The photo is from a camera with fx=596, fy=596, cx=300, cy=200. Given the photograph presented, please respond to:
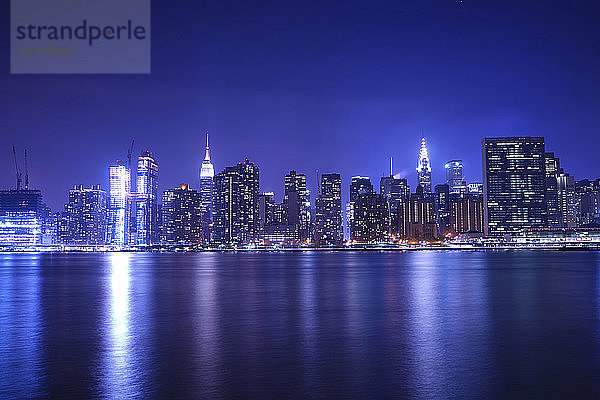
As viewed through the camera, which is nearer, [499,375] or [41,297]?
[499,375]

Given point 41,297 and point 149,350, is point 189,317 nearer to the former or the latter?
point 149,350

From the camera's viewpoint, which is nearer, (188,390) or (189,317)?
(188,390)

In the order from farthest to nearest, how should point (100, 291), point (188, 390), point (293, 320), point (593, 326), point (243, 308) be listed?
1. point (100, 291)
2. point (243, 308)
3. point (293, 320)
4. point (593, 326)
5. point (188, 390)

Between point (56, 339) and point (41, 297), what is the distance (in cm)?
2947

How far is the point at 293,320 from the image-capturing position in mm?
38688

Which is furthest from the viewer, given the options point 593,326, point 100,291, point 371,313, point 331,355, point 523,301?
point 100,291

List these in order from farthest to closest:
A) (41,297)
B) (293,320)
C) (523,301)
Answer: (41,297) < (523,301) < (293,320)

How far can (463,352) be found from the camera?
2683 centimetres

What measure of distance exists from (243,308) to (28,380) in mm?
25163

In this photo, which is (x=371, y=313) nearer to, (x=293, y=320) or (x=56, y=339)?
(x=293, y=320)

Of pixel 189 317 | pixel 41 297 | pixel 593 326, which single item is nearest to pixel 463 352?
pixel 593 326

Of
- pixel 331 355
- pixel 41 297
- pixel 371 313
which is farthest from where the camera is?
pixel 41 297

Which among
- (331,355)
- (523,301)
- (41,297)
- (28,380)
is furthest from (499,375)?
(41,297)

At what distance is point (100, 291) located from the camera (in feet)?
210
